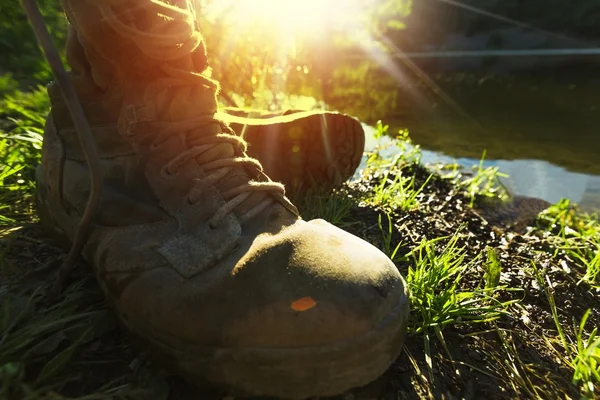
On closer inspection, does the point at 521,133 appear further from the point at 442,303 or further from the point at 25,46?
the point at 25,46

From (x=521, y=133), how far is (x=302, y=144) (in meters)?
5.21

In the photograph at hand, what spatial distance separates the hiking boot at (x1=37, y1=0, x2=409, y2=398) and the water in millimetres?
2821

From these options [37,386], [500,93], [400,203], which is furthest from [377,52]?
[37,386]

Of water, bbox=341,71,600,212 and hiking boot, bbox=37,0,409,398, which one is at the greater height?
hiking boot, bbox=37,0,409,398

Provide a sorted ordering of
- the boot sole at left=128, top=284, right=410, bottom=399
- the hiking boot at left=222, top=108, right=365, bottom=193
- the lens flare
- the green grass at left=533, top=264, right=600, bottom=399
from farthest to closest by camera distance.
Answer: the lens flare < the hiking boot at left=222, top=108, right=365, bottom=193 < the green grass at left=533, top=264, right=600, bottom=399 < the boot sole at left=128, top=284, right=410, bottom=399

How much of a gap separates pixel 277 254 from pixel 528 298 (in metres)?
1.14

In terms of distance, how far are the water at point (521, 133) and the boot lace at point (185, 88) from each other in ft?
9.02

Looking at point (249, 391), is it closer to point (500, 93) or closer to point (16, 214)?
point (16, 214)

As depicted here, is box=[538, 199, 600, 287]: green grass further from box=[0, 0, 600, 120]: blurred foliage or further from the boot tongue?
box=[0, 0, 600, 120]: blurred foliage

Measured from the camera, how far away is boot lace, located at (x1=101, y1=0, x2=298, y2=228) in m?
1.12

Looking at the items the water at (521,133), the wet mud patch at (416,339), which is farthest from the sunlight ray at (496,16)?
the wet mud patch at (416,339)

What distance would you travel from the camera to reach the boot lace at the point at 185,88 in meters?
1.12

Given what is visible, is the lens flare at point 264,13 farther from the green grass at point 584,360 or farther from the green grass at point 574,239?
the green grass at point 584,360

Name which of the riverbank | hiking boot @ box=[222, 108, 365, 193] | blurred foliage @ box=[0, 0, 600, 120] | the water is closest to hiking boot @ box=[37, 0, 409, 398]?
the riverbank
